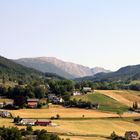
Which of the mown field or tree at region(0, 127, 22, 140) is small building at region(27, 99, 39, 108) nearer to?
the mown field

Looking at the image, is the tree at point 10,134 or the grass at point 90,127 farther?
the grass at point 90,127

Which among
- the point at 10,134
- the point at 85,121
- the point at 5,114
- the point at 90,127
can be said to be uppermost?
the point at 5,114

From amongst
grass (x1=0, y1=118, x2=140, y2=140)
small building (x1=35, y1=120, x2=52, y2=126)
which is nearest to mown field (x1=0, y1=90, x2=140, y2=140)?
grass (x1=0, y1=118, x2=140, y2=140)

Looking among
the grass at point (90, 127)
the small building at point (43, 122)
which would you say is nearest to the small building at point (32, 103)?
the grass at point (90, 127)

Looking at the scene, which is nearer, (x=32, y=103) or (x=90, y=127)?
(x=90, y=127)

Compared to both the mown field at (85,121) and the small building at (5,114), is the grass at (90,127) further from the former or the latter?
the small building at (5,114)

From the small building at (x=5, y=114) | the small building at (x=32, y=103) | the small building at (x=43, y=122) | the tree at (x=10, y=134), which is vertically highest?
the small building at (x=32, y=103)

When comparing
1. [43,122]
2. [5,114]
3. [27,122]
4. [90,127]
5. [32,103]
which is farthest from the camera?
[32,103]

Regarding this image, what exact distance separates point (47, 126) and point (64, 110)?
41.8 m

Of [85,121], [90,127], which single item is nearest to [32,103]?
[85,121]

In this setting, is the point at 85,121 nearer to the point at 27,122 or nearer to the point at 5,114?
the point at 27,122

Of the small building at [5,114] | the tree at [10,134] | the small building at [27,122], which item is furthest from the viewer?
the small building at [5,114]

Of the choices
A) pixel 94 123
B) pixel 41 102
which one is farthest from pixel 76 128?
pixel 41 102

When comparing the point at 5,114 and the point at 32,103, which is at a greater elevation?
the point at 32,103
